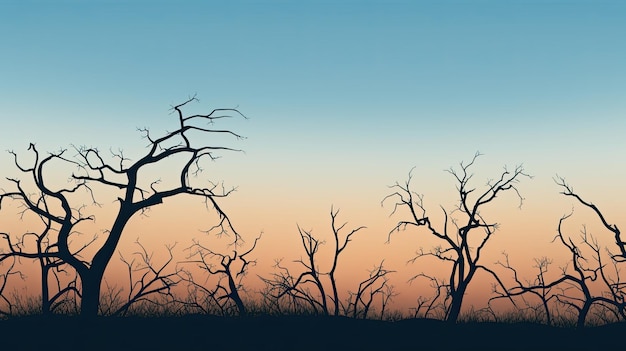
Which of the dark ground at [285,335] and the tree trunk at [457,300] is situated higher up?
the tree trunk at [457,300]

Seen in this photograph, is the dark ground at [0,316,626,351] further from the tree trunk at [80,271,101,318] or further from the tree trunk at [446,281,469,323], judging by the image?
the tree trunk at [446,281,469,323]

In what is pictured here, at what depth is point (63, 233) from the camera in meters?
25.7

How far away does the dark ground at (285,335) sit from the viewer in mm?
18109

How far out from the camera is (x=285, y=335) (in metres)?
18.8

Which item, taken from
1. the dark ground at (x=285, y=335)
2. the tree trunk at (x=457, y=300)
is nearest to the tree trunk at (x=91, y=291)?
the dark ground at (x=285, y=335)

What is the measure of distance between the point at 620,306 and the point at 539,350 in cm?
1230

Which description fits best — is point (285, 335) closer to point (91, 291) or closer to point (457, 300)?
point (91, 291)

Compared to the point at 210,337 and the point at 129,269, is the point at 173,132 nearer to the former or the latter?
the point at 129,269

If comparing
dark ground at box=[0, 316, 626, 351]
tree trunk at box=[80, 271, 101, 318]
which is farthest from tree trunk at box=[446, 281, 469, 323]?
tree trunk at box=[80, 271, 101, 318]

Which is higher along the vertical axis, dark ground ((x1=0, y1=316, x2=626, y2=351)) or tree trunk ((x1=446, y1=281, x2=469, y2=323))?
tree trunk ((x1=446, y1=281, x2=469, y2=323))

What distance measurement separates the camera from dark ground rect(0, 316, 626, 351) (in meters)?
18.1

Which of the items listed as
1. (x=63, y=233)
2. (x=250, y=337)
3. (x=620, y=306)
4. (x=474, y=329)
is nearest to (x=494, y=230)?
(x=620, y=306)

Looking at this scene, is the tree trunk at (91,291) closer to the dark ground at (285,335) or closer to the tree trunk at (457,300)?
the dark ground at (285,335)

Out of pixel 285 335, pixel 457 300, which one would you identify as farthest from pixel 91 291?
pixel 457 300
